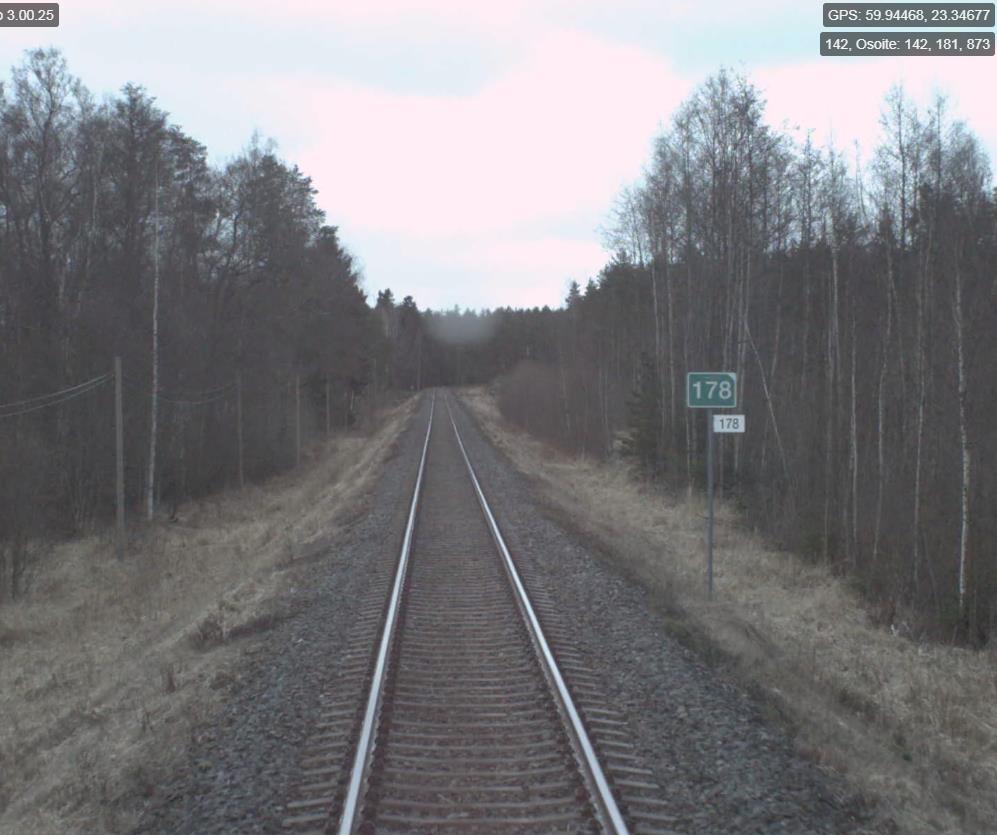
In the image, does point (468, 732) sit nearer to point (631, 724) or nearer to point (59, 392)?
point (631, 724)

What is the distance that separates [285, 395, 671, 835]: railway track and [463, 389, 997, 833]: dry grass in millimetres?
1647

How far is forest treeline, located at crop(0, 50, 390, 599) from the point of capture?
27625 millimetres

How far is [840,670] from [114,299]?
85.0 ft

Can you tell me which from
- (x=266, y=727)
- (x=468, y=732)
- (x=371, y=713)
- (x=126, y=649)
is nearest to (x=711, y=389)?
(x=468, y=732)

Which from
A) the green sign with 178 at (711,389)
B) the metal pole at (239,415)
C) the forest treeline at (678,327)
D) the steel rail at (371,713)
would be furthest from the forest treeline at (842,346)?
the metal pole at (239,415)

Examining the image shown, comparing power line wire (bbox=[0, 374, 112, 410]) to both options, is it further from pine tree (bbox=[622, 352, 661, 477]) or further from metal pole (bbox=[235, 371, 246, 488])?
pine tree (bbox=[622, 352, 661, 477])

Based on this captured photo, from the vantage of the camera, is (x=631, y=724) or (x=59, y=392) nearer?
(x=631, y=724)

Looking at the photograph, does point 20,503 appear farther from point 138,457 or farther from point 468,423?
point 468,423

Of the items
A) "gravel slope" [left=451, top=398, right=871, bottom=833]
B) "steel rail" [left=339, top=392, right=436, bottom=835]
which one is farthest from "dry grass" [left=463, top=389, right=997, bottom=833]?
"steel rail" [left=339, top=392, right=436, bottom=835]

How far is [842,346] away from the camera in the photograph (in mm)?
25062

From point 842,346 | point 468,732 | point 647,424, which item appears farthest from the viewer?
point 647,424

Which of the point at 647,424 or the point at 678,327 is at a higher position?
the point at 678,327

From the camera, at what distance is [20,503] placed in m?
20.8

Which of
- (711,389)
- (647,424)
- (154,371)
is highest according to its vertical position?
(154,371)
